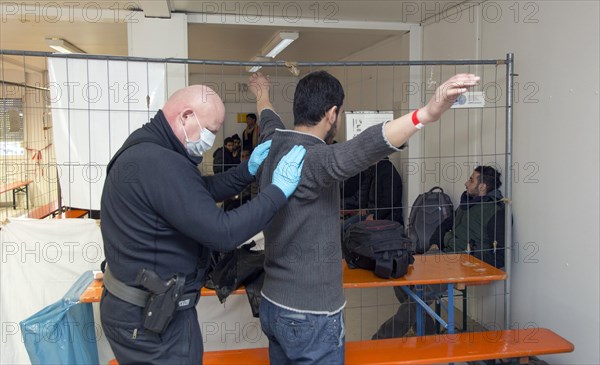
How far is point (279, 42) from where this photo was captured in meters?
6.25

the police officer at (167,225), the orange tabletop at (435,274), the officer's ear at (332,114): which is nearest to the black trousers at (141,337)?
the police officer at (167,225)

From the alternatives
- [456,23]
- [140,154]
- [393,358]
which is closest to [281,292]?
[140,154]

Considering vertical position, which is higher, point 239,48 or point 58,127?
point 239,48

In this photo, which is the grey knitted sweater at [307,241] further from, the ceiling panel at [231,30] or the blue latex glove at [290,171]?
the ceiling panel at [231,30]

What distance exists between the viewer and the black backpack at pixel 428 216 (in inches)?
176

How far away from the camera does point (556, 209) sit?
322 cm

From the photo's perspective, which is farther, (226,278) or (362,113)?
(362,113)

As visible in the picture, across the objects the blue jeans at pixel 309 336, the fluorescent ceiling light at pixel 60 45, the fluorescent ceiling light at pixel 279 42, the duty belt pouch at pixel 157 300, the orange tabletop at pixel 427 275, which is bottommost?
the orange tabletop at pixel 427 275

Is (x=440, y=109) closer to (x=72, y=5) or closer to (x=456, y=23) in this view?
(x=456, y=23)

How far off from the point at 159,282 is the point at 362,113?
1.89 m

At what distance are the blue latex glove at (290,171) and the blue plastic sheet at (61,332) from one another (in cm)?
172

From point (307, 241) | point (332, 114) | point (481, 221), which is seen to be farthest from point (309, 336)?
point (481, 221)

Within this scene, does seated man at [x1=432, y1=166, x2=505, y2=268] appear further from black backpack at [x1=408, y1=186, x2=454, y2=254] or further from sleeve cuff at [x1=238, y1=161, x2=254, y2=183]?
sleeve cuff at [x1=238, y1=161, x2=254, y2=183]

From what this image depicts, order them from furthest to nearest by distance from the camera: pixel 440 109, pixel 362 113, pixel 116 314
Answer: pixel 362 113
pixel 116 314
pixel 440 109
